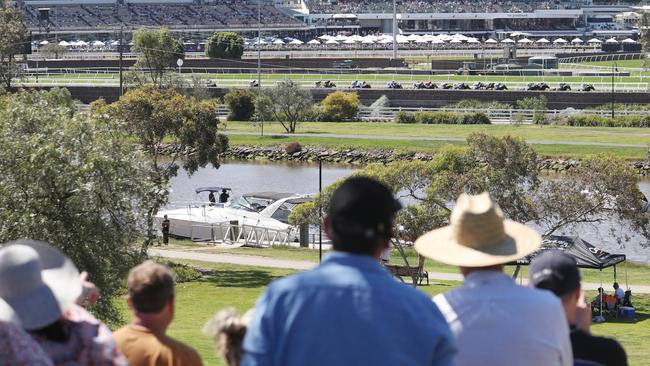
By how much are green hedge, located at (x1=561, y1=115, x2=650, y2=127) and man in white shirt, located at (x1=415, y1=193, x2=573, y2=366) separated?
207 feet

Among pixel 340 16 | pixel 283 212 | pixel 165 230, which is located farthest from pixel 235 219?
pixel 340 16

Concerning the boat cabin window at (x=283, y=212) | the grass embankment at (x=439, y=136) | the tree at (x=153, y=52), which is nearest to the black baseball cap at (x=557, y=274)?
the boat cabin window at (x=283, y=212)

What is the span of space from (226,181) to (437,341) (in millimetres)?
50340

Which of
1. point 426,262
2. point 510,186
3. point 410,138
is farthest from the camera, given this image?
point 410,138

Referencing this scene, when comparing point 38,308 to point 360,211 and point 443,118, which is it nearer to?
point 360,211

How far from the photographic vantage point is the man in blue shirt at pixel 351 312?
16.7ft

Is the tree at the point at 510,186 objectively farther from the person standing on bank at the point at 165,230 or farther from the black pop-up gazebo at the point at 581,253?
the person standing on bank at the point at 165,230

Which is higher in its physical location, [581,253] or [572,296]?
[572,296]

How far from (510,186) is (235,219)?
14.2 meters

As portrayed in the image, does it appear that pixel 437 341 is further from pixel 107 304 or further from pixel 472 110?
pixel 472 110

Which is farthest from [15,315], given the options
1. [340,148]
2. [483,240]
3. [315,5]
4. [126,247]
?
[315,5]

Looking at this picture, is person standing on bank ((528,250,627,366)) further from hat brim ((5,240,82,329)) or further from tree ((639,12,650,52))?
tree ((639,12,650,52))

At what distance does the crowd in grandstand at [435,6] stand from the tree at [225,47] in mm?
59598

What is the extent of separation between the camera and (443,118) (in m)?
72.9
